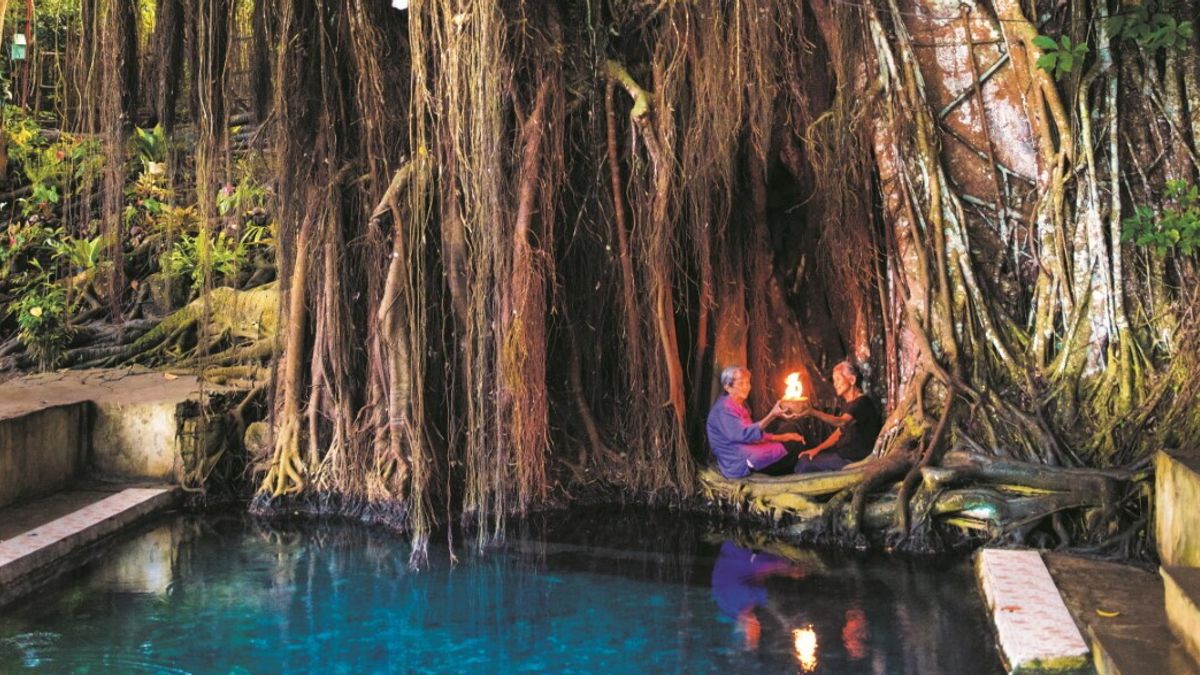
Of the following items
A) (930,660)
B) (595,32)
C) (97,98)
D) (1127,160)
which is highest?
(595,32)

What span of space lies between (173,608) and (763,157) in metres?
4.23

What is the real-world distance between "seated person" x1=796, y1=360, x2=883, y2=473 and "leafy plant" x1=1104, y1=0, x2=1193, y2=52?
96.7 inches

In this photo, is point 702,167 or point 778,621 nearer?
point 778,621

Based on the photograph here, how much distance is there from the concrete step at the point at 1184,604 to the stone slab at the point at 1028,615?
331 mm

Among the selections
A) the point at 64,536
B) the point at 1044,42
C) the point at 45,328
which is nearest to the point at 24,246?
the point at 45,328

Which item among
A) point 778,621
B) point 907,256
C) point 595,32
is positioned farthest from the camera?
point 595,32

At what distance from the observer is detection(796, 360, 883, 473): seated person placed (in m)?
7.18

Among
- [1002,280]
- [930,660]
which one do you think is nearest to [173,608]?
[930,660]

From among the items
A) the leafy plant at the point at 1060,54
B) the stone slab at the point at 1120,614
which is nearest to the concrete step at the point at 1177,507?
the stone slab at the point at 1120,614

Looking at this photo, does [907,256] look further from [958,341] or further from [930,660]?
[930,660]

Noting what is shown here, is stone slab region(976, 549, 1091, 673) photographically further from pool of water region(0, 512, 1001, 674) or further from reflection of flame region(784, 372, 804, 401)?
reflection of flame region(784, 372, 804, 401)

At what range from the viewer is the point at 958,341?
6.57 metres

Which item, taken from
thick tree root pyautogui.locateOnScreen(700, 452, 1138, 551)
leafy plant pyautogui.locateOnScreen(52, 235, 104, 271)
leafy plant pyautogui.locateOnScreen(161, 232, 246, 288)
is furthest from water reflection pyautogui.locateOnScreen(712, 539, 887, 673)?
leafy plant pyautogui.locateOnScreen(52, 235, 104, 271)

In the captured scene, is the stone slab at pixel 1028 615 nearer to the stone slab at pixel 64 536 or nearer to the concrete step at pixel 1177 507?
the concrete step at pixel 1177 507
